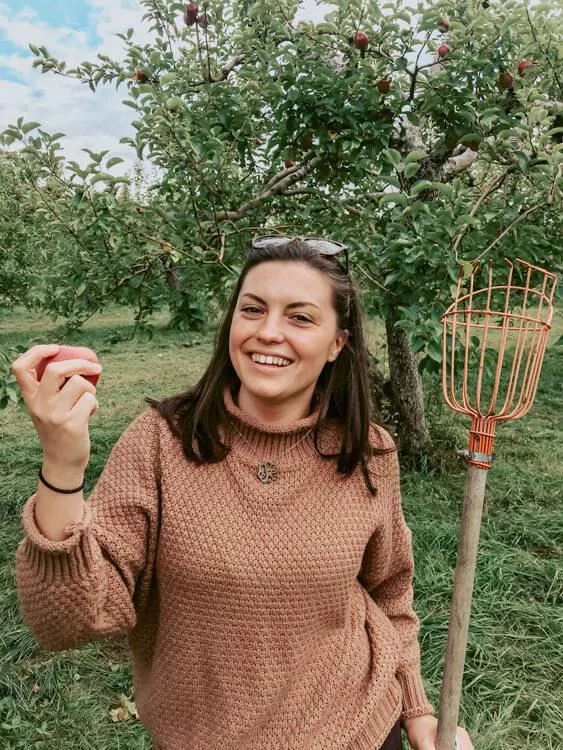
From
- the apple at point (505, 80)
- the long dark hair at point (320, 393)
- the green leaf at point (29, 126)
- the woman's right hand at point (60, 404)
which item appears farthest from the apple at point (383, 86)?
the woman's right hand at point (60, 404)

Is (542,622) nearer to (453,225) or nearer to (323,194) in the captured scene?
(453,225)

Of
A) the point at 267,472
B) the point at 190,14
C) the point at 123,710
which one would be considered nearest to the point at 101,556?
the point at 267,472

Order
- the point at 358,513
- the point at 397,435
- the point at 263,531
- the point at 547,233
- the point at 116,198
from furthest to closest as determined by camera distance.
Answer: the point at 397,435 < the point at 547,233 < the point at 116,198 < the point at 358,513 < the point at 263,531

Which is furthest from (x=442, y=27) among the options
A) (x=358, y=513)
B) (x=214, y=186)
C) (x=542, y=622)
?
(x=542, y=622)

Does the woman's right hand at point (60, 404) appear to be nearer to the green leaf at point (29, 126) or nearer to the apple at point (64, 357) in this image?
the apple at point (64, 357)

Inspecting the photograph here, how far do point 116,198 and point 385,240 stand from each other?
50.7 inches

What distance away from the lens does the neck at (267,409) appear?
1406 millimetres

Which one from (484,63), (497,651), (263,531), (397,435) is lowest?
(497,651)

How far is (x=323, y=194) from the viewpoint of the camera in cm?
381

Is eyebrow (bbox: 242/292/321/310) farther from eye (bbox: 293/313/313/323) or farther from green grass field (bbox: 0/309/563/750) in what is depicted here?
green grass field (bbox: 0/309/563/750)

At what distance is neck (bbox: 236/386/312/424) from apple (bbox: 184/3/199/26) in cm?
251

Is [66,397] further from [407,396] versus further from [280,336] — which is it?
[407,396]

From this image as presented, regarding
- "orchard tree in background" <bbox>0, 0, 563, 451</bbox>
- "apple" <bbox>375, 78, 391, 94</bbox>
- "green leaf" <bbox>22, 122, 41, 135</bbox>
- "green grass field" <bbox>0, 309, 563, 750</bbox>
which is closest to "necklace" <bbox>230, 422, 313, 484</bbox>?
"orchard tree in background" <bbox>0, 0, 563, 451</bbox>

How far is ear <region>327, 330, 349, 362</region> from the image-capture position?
1562 mm
